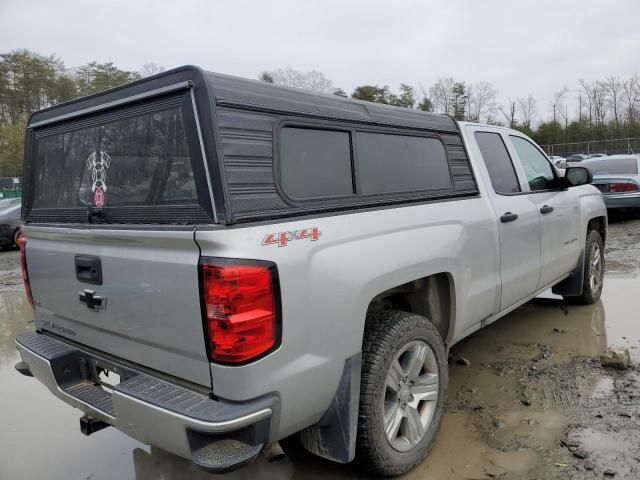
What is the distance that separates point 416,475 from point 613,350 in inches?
88.9

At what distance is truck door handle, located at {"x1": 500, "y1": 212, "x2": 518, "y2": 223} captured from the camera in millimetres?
3590

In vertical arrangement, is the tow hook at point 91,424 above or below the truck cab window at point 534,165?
below

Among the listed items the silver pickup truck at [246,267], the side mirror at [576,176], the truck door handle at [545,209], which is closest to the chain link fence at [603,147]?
the side mirror at [576,176]

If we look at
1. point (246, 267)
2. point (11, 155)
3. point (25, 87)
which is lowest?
Answer: point (246, 267)

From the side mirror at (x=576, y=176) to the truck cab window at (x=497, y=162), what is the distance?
782 mm

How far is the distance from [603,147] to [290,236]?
5240cm

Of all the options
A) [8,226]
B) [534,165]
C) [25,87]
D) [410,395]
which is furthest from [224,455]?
[25,87]

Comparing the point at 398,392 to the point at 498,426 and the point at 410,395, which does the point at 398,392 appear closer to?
the point at 410,395

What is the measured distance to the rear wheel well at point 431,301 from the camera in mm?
3043

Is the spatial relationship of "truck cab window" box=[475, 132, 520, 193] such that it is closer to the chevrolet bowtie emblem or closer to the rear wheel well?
the rear wheel well

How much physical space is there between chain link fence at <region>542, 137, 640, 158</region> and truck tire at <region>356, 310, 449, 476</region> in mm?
47440

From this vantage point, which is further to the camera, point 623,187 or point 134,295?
point 623,187

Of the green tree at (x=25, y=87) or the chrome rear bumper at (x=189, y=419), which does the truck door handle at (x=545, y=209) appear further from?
the green tree at (x=25, y=87)

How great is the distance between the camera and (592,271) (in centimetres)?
541
